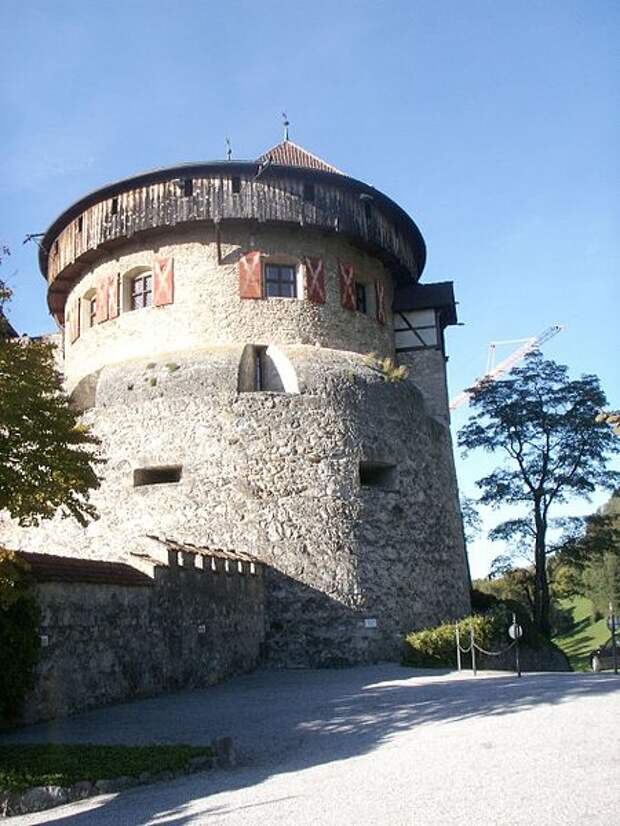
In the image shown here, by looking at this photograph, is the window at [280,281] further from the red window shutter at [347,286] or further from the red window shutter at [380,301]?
the red window shutter at [380,301]

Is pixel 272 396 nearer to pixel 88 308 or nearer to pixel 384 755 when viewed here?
pixel 88 308

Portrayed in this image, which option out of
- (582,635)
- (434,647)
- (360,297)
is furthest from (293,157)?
(582,635)

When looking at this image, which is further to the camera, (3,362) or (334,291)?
(334,291)

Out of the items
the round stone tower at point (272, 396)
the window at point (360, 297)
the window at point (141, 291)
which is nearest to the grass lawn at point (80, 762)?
the round stone tower at point (272, 396)

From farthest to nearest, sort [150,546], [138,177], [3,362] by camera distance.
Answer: [138,177] < [150,546] < [3,362]

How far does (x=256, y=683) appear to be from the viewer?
15.3 meters

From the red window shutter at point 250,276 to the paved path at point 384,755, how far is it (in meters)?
11.2

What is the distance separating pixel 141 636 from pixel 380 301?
13716mm

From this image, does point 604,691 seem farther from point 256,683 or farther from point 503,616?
point 503,616

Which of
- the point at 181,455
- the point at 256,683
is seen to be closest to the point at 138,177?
the point at 181,455

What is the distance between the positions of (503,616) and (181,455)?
9.40 metres

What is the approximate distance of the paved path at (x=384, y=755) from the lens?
6.00m

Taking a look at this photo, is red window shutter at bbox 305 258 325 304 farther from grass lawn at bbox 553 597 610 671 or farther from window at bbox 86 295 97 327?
grass lawn at bbox 553 597 610 671

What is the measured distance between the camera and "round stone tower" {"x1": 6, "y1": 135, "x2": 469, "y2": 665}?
61.4ft
